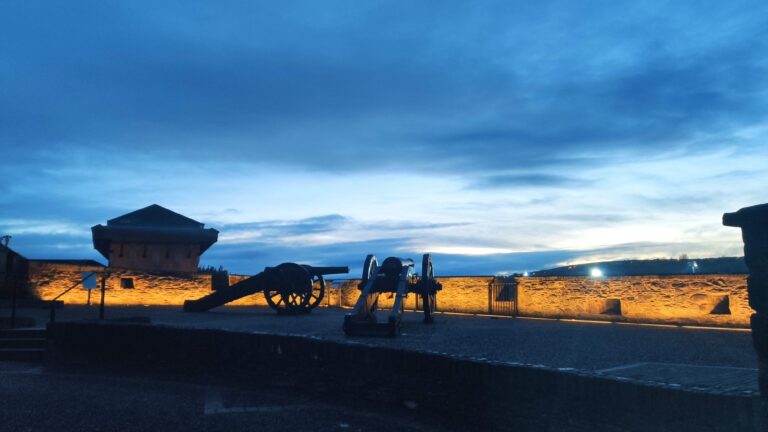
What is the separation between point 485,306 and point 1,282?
15.3 meters

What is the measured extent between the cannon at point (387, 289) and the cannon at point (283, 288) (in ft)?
11.6

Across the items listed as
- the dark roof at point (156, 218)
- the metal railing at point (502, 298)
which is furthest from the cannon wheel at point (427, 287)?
the dark roof at point (156, 218)

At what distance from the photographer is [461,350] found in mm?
8531

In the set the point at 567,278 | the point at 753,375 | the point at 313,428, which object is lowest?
the point at 313,428

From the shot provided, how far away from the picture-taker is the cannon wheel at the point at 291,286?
18.0 meters

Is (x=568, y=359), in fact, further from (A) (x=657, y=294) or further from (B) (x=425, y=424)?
(A) (x=657, y=294)

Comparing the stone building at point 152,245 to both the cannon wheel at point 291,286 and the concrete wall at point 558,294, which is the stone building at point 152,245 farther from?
the cannon wheel at point 291,286

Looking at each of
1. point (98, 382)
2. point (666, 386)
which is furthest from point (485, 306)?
point (666, 386)

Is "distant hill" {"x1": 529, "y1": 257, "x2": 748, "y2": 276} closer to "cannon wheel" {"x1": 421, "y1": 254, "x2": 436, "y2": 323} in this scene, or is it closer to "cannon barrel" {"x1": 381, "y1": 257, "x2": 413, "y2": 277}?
"cannon wheel" {"x1": 421, "y1": 254, "x2": 436, "y2": 323}

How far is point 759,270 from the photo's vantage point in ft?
11.3

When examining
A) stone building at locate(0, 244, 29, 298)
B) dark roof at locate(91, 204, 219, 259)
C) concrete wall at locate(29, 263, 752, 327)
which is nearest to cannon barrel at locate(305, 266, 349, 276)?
concrete wall at locate(29, 263, 752, 327)

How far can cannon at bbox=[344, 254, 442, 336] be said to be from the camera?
11.0 meters

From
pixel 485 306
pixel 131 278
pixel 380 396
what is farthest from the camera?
pixel 131 278

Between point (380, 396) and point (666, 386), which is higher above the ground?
point (666, 386)
